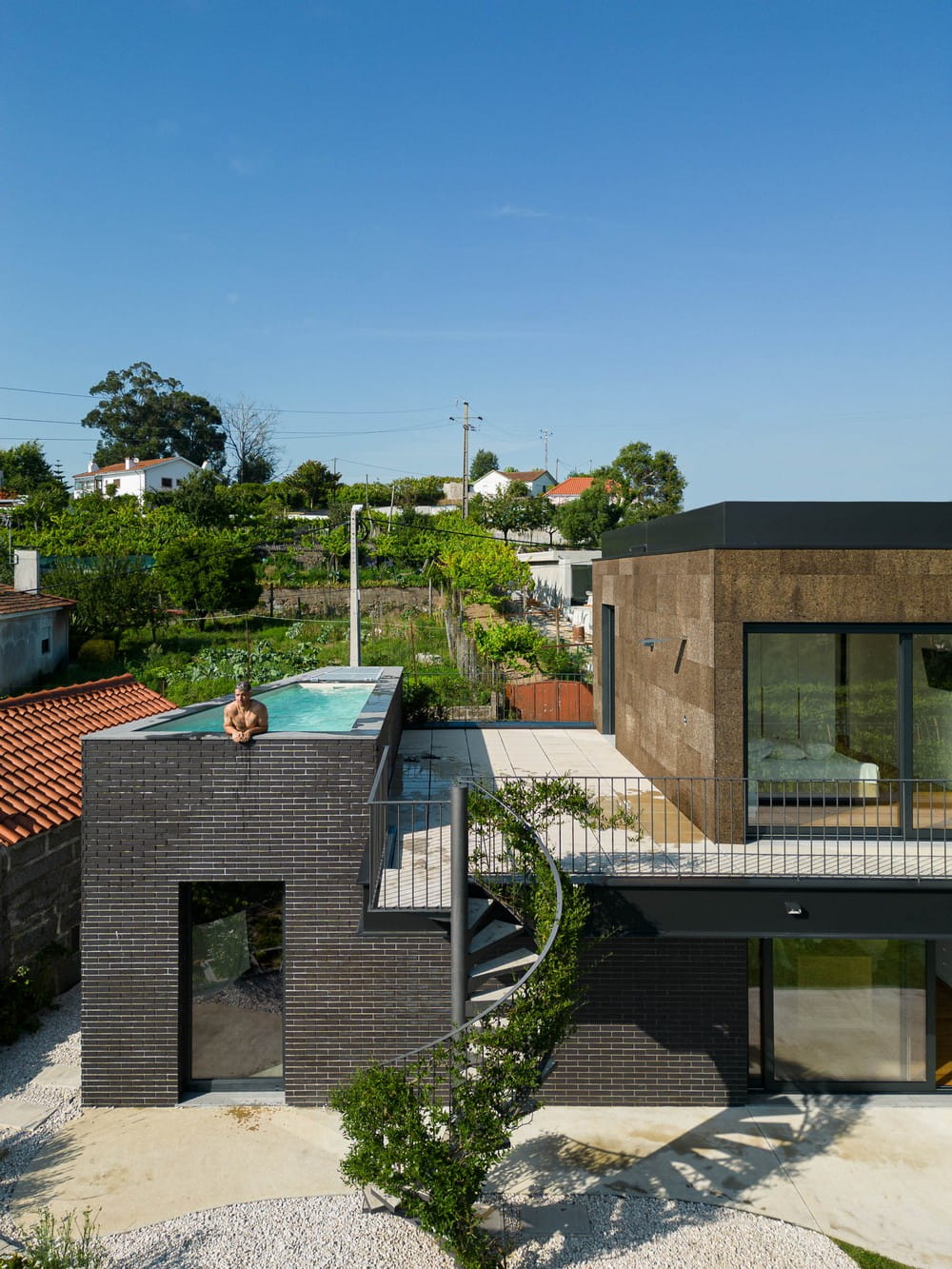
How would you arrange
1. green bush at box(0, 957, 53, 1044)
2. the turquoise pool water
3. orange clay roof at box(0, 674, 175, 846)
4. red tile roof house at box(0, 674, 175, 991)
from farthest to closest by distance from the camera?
orange clay roof at box(0, 674, 175, 846)
red tile roof house at box(0, 674, 175, 991)
the turquoise pool water
green bush at box(0, 957, 53, 1044)

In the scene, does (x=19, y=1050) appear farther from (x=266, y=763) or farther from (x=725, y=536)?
(x=725, y=536)

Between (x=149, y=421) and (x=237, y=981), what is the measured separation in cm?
7505

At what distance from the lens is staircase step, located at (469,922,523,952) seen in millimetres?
7234

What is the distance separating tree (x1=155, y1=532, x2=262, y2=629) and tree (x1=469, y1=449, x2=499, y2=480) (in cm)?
6274

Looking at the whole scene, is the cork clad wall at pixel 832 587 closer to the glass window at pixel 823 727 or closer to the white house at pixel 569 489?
the glass window at pixel 823 727

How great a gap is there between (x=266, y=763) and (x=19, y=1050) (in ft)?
13.9

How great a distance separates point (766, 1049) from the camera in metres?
9.04

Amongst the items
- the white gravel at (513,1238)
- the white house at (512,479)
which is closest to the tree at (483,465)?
the white house at (512,479)

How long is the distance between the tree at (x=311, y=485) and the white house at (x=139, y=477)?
891 cm

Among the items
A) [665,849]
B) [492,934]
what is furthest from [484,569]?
[492,934]

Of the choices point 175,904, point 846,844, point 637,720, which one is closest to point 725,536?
point 846,844

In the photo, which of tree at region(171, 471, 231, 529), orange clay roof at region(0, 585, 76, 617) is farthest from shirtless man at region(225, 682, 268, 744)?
tree at region(171, 471, 231, 529)

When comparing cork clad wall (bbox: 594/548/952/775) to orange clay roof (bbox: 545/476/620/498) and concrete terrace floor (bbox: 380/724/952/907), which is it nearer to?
concrete terrace floor (bbox: 380/724/952/907)

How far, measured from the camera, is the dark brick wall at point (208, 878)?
28.1 ft
